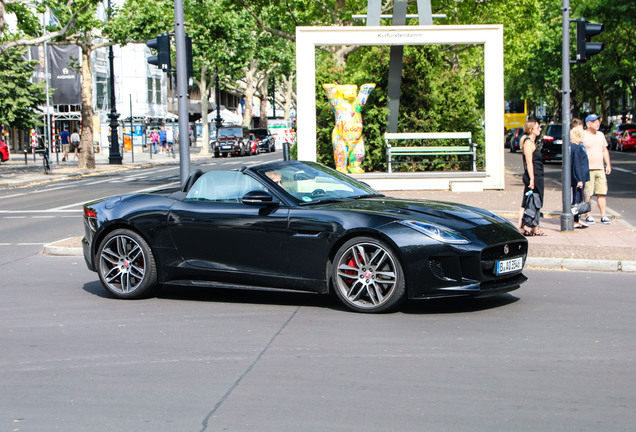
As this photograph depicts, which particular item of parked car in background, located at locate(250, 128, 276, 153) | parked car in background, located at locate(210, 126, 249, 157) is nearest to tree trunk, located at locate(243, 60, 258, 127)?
parked car in background, located at locate(250, 128, 276, 153)

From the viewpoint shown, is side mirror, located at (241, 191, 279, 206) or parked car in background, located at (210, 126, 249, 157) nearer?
side mirror, located at (241, 191, 279, 206)

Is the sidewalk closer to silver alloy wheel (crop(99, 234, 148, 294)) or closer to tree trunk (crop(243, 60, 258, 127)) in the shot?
silver alloy wheel (crop(99, 234, 148, 294))

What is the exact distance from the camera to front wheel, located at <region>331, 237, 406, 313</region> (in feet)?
24.4

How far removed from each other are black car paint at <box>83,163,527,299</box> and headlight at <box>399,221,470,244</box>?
0.05 metres

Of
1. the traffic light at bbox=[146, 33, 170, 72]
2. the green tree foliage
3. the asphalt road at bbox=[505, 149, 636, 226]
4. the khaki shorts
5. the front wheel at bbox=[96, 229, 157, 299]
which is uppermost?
the green tree foliage

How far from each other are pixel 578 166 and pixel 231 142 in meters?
45.4

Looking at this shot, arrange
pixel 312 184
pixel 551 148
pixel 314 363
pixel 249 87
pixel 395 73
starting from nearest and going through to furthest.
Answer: pixel 314 363 → pixel 312 184 → pixel 395 73 → pixel 551 148 → pixel 249 87

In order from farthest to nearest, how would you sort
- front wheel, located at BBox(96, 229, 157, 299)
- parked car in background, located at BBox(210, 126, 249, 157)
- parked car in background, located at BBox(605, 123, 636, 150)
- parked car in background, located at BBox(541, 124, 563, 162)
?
parked car in background, located at BBox(210, 126, 249, 157), parked car in background, located at BBox(605, 123, 636, 150), parked car in background, located at BBox(541, 124, 563, 162), front wheel, located at BBox(96, 229, 157, 299)

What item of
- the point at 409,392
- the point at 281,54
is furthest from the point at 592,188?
the point at 281,54

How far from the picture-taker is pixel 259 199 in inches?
311

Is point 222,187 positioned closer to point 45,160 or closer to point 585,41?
point 585,41

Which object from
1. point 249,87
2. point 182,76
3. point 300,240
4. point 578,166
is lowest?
point 300,240

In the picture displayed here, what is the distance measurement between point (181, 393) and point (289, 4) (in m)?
31.6

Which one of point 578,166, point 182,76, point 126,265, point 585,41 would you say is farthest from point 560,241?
point 126,265
